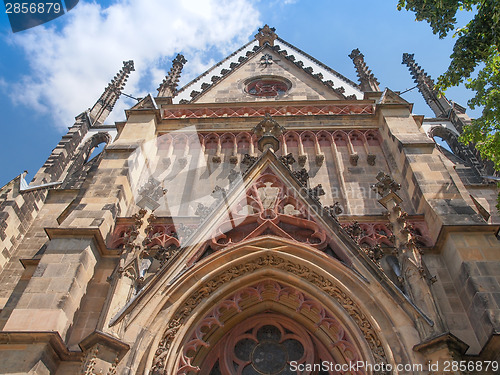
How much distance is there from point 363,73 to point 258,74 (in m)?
4.43

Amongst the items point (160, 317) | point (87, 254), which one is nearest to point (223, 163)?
point (87, 254)

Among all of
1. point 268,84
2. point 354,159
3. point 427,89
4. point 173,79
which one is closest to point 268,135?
point 354,159

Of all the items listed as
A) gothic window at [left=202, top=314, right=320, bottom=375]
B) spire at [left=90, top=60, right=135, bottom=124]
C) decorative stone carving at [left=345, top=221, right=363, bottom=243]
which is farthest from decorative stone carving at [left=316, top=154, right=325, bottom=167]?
spire at [left=90, top=60, right=135, bottom=124]

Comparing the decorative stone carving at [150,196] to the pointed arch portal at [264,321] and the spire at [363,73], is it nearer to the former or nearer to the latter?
the pointed arch portal at [264,321]

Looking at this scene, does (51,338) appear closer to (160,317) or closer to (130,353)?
(130,353)

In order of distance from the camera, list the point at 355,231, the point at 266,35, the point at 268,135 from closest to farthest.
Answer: the point at 355,231, the point at 268,135, the point at 266,35

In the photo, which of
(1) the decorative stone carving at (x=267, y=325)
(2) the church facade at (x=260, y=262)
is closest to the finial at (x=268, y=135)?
(2) the church facade at (x=260, y=262)

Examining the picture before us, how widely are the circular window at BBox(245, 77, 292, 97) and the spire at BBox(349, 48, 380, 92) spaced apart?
2.95 metres

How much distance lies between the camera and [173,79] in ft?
61.6

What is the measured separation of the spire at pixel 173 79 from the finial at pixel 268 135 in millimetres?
5727

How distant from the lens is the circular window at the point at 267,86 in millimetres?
18109

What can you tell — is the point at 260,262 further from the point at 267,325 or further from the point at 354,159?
the point at 354,159

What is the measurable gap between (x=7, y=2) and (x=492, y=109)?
1173 cm

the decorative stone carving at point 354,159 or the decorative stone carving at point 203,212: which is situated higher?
the decorative stone carving at point 354,159
